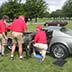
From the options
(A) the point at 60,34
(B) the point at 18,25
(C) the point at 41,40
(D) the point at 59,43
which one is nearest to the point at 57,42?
(D) the point at 59,43

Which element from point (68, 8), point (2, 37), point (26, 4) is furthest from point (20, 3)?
point (2, 37)

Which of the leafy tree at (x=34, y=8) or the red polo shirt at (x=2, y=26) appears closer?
the red polo shirt at (x=2, y=26)

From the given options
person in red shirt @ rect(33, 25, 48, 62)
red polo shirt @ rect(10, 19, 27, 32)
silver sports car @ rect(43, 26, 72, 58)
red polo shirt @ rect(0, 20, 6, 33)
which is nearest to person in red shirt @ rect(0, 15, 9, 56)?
red polo shirt @ rect(0, 20, 6, 33)

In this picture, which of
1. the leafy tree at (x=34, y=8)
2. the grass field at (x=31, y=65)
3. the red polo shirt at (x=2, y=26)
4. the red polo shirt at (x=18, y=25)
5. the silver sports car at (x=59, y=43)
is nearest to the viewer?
the grass field at (x=31, y=65)

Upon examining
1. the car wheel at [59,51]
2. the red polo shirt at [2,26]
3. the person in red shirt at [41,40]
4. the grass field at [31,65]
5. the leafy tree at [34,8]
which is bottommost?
the grass field at [31,65]

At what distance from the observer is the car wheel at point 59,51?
8.44m

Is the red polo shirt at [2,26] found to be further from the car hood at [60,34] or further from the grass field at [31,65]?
the car hood at [60,34]

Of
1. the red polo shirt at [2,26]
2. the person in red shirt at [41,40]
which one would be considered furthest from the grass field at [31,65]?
the red polo shirt at [2,26]

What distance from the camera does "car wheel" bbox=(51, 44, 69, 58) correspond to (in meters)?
8.44

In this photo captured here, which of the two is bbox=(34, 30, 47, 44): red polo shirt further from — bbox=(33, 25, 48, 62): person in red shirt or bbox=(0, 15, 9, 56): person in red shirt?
bbox=(0, 15, 9, 56): person in red shirt

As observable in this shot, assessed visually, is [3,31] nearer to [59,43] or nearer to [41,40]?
[41,40]

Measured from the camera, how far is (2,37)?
29.3 feet

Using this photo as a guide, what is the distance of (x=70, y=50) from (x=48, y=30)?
1280mm

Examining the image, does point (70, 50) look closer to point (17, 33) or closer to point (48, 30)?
point (48, 30)
